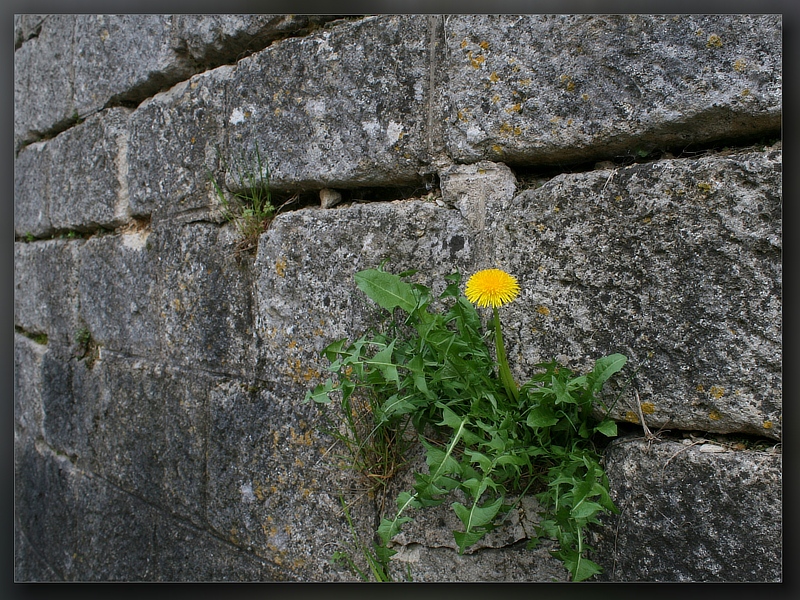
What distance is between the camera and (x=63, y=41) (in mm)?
2521

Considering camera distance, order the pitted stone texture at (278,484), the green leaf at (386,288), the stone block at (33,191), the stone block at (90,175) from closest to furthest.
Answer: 1. the green leaf at (386,288)
2. the pitted stone texture at (278,484)
3. the stone block at (90,175)
4. the stone block at (33,191)

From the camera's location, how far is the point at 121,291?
2252 mm

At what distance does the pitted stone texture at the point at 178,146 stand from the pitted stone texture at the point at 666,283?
41.8 inches

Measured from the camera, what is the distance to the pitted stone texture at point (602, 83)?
1.16m

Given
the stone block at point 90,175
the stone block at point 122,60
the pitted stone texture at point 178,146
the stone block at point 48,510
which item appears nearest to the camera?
the pitted stone texture at point 178,146

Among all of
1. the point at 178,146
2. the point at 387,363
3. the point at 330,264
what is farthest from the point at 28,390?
the point at 387,363

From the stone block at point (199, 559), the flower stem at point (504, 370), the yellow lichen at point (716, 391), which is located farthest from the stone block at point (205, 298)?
the yellow lichen at point (716, 391)

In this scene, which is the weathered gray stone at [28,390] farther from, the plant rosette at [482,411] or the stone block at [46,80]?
the plant rosette at [482,411]

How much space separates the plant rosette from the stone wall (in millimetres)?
79

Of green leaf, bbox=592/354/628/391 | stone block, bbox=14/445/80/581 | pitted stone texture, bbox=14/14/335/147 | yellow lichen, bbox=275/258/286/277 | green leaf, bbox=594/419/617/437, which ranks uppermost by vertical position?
pitted stone texture, bbox=14/14/335/147

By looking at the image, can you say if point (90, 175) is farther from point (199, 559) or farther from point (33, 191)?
point (199, 559)

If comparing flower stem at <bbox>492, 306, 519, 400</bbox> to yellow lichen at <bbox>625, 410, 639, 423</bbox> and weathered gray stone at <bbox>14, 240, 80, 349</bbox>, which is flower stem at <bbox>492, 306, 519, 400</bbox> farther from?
weathered gray stone at <bbox>14, 240, 80, 349</bbox>

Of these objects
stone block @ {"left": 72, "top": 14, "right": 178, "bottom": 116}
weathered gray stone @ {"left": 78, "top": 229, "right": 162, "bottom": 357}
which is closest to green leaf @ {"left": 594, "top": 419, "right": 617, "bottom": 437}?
weathered gray stone @ {"left": 78, "top": 229, "right": 162, "bottom": 357}

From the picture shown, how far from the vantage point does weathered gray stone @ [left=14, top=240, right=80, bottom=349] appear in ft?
8.36
